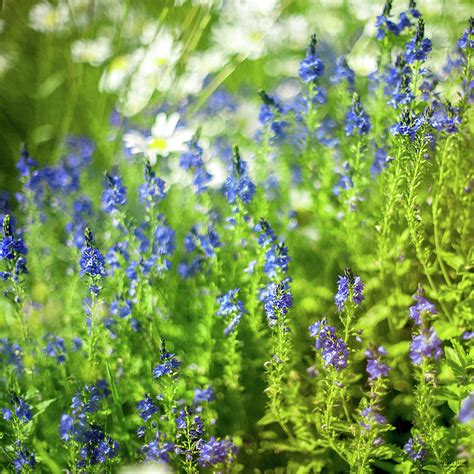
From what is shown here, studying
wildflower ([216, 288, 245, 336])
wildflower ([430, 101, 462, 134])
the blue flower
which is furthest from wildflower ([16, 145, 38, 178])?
wildflower ([430, 101, 462, 134])

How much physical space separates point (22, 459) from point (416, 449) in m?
1.25

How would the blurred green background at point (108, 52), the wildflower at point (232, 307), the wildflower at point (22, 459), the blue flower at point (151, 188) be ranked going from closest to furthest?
the wildflower at point (22, 459)
the wildflower at point (232, 307)
the blue flower at point (151, 188)
the blurred green background at point (108, 52)

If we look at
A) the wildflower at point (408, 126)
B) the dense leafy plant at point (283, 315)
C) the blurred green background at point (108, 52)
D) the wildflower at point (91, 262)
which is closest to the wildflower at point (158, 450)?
the dense leafy plant at point (283, 315)

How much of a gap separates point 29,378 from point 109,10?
9.93ft

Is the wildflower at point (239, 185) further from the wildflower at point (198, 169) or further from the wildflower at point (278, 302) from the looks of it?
the wildflower at point (278, 302)

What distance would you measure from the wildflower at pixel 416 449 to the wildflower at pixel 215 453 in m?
0.57

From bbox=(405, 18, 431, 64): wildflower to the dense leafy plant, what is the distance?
0.02 m

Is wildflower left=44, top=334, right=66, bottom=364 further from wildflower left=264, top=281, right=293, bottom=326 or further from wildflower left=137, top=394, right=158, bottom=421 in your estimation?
wildflower left=264, top=281, right=293, bottom=326

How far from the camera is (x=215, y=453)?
1.88 metres

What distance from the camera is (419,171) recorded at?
1.80m

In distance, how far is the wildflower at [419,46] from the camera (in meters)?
1.95

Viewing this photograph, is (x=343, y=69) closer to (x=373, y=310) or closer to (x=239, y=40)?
(x=373, y=310)

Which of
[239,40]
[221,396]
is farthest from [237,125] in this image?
[221,396]

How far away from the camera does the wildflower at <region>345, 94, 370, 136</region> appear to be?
222 cm
